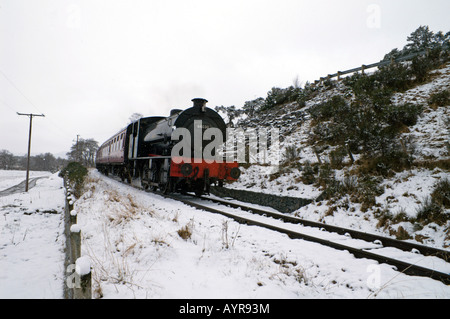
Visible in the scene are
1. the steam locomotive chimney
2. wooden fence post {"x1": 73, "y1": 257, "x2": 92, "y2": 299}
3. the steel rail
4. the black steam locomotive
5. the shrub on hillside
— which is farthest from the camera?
the steam locomotive chimney

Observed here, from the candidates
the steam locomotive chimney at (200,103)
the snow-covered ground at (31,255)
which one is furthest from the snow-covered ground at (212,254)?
the steam locomotive chimney at (200,103)

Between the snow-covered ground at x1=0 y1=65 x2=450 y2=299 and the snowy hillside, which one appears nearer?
the snow-covered ground at x1=0 y1=65 x2=450 y2=299

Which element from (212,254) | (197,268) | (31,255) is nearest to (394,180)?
(212,254)

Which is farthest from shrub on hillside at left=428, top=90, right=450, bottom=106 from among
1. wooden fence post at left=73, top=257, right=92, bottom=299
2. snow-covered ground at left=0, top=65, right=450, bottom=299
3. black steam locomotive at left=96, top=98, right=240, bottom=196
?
wooden fence post at left=73, top=257, right=92, bottom=299

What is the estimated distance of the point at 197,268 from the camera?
2.93 m

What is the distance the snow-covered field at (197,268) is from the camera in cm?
238

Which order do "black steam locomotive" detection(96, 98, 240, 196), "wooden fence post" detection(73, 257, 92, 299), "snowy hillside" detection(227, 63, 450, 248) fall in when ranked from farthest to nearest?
"black steam locomotive" detection(96, 98, 240, 196), "snowy hillside" detection(227, 63, 450, 248), "wooden fence post" detection(73, 257, 92, 299)

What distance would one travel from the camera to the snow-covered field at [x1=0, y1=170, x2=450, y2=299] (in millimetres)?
2379

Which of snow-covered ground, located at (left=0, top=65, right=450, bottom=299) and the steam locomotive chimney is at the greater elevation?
the steam locomotive chimney

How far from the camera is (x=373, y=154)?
6.85m

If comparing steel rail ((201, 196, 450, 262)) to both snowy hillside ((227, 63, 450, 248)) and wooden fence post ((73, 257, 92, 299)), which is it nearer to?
snowy hillside ((227, 63, 450, 248))

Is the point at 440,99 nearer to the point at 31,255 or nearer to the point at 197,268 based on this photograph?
the point at 197,268

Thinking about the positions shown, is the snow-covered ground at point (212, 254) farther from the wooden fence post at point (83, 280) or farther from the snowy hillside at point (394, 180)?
the wooden fence post at point (83, 280)
